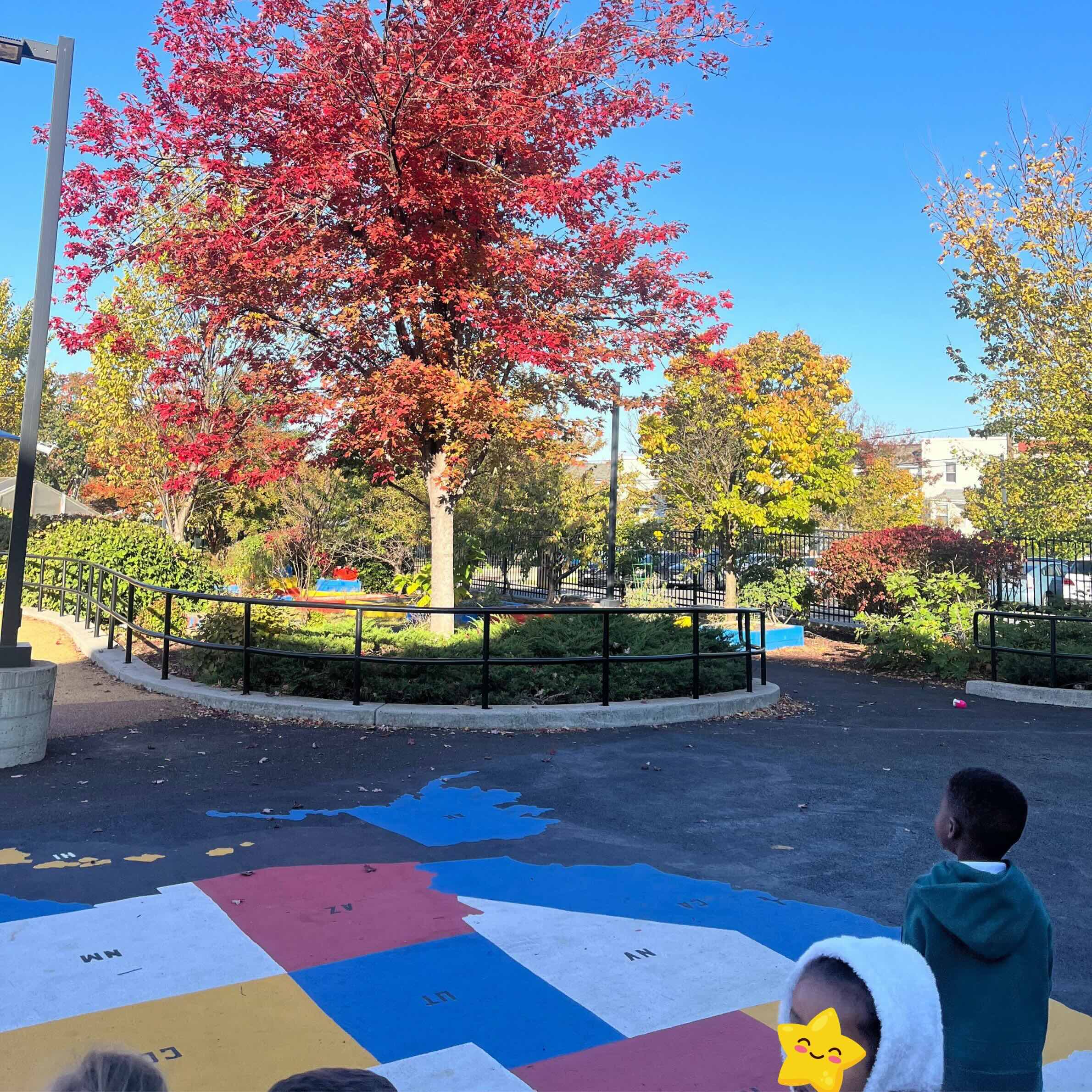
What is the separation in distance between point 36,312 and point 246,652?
3636mm

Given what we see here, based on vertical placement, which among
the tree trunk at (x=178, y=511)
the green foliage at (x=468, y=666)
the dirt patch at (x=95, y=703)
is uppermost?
the tree trunk at (x=178, y=511)

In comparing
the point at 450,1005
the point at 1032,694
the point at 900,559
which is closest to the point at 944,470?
the point at 900,559

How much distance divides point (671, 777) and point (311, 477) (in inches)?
844

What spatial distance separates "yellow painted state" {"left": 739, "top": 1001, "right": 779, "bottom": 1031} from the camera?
3.68 metres

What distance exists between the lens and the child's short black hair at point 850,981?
1590 millimetres

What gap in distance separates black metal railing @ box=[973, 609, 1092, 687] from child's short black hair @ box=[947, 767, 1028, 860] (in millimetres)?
10107

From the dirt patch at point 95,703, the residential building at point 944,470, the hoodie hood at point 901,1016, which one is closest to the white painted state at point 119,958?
the hoodie hood at point 901,1016

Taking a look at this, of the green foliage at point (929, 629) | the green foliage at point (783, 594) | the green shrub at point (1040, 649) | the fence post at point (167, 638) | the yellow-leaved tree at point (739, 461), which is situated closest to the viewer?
the fence post at point (167, 638)

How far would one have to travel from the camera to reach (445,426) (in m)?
13.1

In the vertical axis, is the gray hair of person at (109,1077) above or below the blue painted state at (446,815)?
above

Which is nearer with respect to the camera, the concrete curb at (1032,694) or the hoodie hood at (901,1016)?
the hoodie hood at (901,1016)

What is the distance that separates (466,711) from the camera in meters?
9.29

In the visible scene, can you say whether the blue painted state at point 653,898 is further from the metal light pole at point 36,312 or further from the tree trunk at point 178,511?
the tree trunk at point 178,511

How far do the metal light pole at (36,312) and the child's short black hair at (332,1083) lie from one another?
7067mm
